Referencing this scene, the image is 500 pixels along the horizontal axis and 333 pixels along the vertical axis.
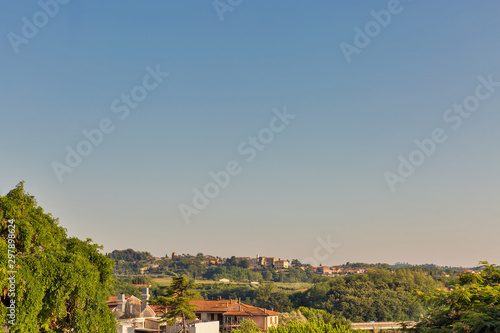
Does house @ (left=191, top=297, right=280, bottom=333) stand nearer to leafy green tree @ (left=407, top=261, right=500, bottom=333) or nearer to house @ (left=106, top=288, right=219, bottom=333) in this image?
house @ (left=106, top=288, right=219, bottom=333)

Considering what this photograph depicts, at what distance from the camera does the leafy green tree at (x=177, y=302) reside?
1654 inches

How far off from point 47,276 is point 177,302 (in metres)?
24.5

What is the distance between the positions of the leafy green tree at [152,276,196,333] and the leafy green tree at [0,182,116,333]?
19.7 m

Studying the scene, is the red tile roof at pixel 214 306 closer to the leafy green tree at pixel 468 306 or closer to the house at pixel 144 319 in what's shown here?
the house at pixel 144 319

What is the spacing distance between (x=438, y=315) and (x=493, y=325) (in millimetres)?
2640

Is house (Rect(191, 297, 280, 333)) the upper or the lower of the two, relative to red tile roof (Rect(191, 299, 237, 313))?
lower

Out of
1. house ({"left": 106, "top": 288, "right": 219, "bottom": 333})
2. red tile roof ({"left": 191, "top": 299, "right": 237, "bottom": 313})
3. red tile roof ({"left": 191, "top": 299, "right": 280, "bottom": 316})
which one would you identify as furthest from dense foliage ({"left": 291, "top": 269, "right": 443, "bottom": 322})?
house ({"left": 106, "top": 288, "right": 219, "bottom": 333})

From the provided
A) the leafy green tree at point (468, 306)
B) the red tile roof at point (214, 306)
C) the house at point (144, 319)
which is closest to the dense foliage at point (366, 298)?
the red tile roof at point (214, 306)

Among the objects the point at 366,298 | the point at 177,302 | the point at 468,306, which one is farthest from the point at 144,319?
the point at 366,298

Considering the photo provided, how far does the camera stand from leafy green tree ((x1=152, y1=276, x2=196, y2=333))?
138 feet

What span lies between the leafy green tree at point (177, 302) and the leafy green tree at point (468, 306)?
30.4 metres

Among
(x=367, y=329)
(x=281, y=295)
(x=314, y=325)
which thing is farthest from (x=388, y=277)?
(x=314, y=325)

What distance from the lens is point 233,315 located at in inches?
2474

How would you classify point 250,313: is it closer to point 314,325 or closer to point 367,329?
point 367,329
